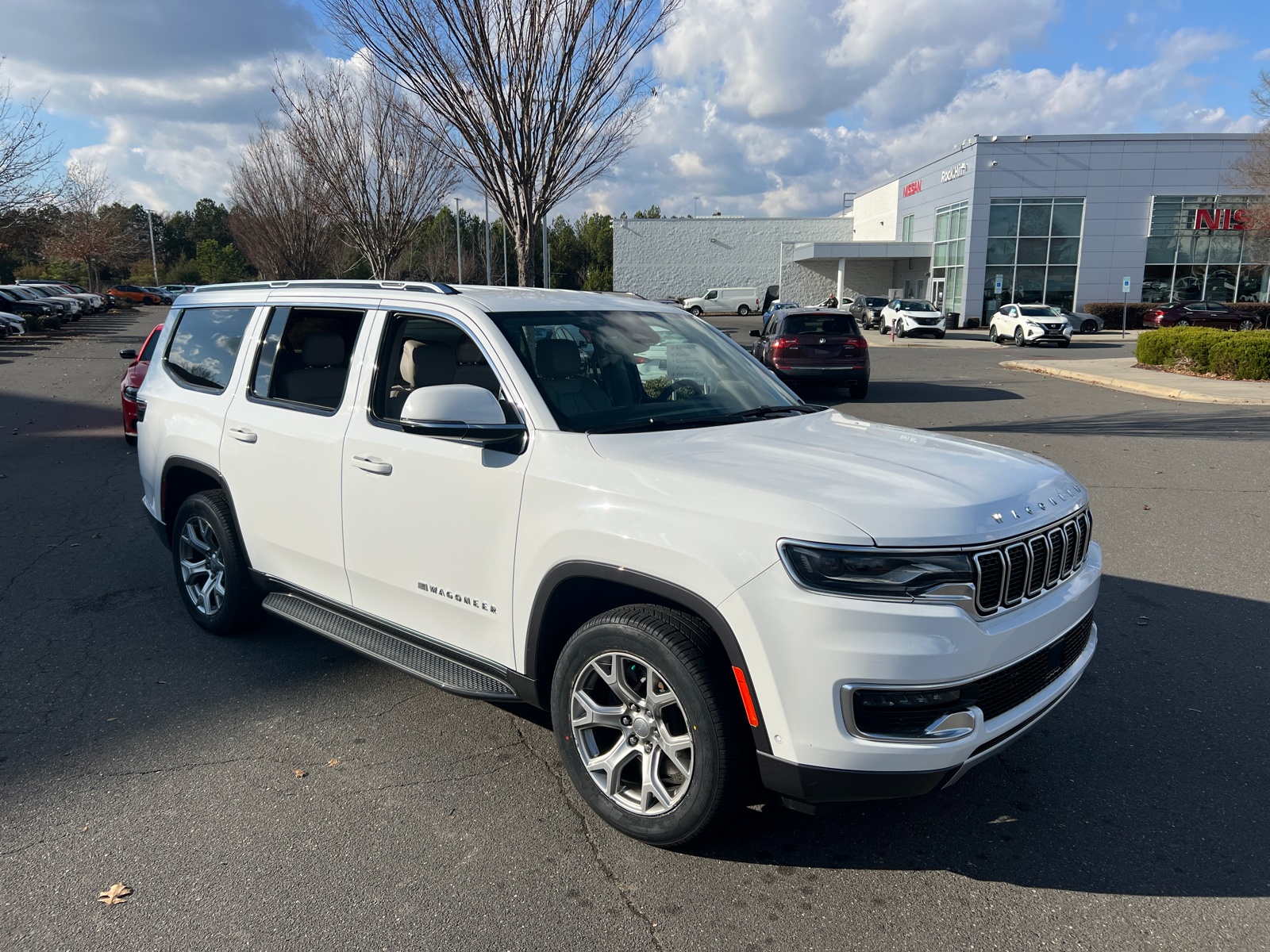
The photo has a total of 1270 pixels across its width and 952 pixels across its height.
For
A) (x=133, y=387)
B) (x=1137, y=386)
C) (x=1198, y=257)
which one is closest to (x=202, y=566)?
(x=133, y=387)

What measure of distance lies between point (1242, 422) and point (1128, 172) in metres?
36.2

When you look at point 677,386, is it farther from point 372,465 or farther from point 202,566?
point 202,566

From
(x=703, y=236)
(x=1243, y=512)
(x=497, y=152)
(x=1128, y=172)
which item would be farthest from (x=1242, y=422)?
(x=703, y=236)

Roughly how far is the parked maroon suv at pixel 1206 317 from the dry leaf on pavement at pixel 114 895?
41.7 metres

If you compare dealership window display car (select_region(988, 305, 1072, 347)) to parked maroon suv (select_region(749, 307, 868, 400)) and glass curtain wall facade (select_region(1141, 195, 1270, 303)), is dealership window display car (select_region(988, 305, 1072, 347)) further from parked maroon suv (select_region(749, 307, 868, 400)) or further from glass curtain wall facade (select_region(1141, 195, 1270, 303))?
parked maroon suv (select_region(749, 307, 868, 400))

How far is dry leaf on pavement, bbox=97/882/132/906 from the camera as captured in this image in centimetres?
275

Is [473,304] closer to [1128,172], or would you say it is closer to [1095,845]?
[1095,845]

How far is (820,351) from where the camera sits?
620 inches

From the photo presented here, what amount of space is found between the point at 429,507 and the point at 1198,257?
5034 cm

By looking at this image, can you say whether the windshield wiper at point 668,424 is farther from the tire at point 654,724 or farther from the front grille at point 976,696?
the front grille at point 976,696

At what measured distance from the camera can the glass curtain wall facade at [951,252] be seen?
44.0m

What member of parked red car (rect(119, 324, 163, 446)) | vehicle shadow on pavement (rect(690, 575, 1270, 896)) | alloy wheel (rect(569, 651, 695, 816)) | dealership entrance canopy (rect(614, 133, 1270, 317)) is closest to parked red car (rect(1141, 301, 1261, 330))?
dealership entrance canopy (rect(614, 133, 1270, 317))

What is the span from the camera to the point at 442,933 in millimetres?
2605

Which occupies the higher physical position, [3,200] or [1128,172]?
[1128,172]
